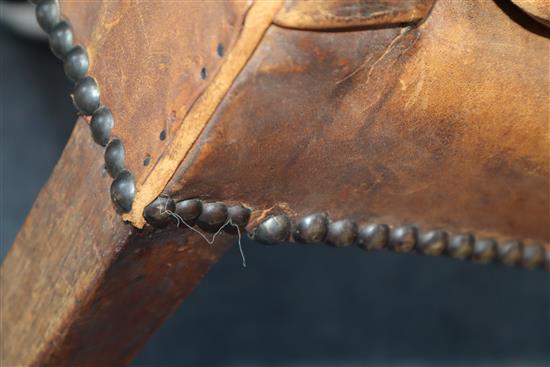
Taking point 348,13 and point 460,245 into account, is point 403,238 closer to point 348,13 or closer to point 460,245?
point 460,245

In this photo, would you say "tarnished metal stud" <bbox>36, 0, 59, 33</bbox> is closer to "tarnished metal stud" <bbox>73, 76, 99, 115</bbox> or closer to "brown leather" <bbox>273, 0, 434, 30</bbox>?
"tarnished metal stud" <bbox>73, 76, 99, 115</bbox>

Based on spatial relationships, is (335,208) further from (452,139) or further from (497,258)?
(497,258)

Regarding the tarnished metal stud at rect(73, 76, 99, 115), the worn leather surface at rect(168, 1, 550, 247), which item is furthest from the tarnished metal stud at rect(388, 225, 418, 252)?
the tarnished metal stud at rect(73, 76, 99, 115)

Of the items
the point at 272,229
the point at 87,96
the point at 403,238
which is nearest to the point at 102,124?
the point at 87,96

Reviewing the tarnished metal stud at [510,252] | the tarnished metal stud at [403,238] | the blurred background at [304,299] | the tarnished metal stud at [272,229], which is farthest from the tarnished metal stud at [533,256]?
the blurred background at [304,299]

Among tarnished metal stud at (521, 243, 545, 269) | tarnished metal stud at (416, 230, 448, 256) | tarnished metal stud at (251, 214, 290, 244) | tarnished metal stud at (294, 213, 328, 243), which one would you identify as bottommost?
tarnished metal stud at (521, 243, 545, 269)

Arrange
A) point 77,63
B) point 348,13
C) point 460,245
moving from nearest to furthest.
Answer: point 348,13 < point 77,63 < point 460,245
